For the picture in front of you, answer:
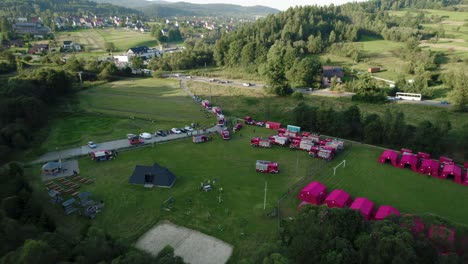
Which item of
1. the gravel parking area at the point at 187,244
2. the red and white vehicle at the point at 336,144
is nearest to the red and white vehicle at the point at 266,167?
the red and white vehicle at the point at 336,144

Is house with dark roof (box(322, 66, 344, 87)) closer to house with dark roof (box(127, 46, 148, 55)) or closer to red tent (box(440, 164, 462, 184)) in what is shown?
red tent (box(440, 164, 462, 184))

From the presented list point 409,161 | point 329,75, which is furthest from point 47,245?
point 329,75

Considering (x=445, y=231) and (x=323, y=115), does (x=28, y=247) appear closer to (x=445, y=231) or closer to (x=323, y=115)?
(x=445, y=231)

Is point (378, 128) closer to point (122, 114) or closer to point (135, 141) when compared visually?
point (135, 141)

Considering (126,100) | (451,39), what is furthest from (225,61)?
(451,39)

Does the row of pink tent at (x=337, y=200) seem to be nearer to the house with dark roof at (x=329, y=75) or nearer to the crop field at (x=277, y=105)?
the crop field at (x=277, y=105)

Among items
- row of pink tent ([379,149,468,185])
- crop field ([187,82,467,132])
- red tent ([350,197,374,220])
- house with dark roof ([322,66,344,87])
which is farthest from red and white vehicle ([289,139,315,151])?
house with dark roof ([322,66,344,87])
